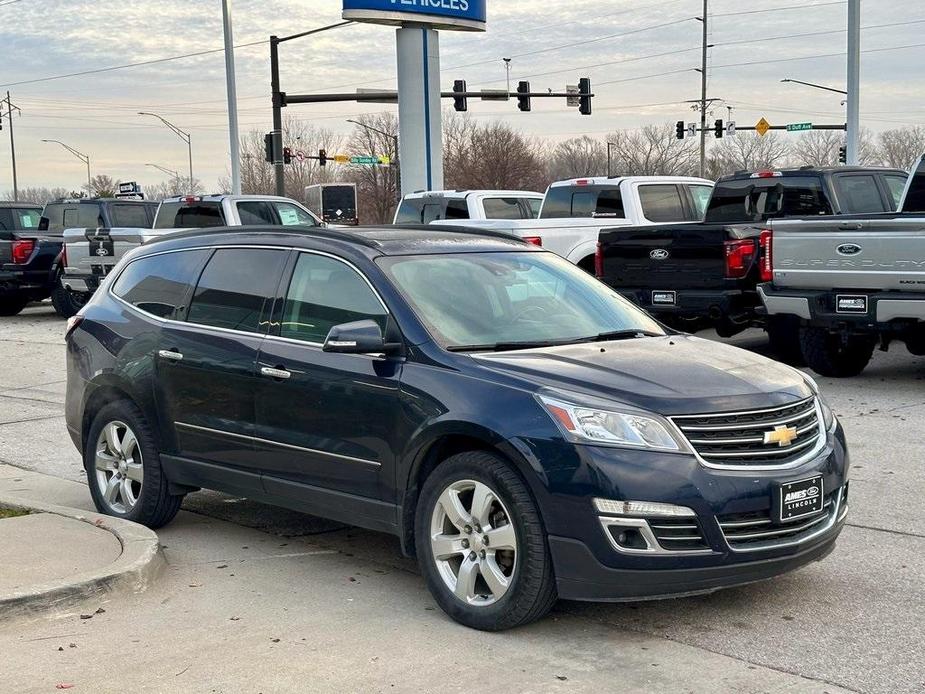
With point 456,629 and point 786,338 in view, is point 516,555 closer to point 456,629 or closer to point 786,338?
point 456,629

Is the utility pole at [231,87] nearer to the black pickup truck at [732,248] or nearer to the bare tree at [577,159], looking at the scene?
the black pickup truck at [732,248]

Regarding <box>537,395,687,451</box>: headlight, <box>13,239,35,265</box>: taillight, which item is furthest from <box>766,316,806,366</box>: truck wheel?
<box>13,239,35,265</box>: taillight

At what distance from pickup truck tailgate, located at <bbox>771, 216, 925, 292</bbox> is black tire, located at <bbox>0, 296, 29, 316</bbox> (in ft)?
56.0

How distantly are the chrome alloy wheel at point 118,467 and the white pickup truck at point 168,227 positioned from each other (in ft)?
44.4

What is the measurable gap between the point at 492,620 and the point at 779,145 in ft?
331

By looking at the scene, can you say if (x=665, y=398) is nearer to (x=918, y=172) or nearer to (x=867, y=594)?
(x=867, y=594)

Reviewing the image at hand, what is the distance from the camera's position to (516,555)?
495 cm

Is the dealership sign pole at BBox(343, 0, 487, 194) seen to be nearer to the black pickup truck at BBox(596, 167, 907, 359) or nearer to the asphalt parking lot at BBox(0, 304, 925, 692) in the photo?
the black pickup truck at BBox(596, 167, 907, 359)

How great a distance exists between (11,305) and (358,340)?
2068 centimetres

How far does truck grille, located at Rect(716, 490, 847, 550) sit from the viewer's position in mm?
4828

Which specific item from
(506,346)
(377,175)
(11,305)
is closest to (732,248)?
(506,346)

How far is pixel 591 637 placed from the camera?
502 centimetres

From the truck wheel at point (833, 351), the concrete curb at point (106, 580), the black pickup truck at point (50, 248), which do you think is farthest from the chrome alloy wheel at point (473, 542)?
the black pickup truck at point (50, 248)

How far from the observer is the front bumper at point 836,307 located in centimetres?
1077
